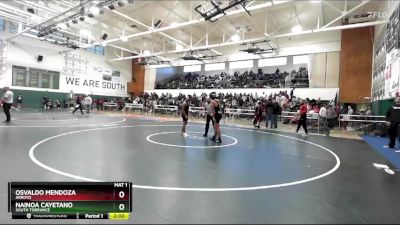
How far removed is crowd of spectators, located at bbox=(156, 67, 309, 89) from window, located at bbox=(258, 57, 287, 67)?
0.70 m

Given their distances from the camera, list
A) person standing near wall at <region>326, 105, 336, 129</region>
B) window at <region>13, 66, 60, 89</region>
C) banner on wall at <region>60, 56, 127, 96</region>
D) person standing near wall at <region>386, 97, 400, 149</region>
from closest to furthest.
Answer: person standing near wall at <region>386, 97, 400, 149</region> → person standing near wall at <region>326, 105, 336, 129</region> → window at <region>13, 66, 60, 89</region> → banner on wall at <region>60, 56, 127, 96</region>

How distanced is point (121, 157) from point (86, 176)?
5.34 ft

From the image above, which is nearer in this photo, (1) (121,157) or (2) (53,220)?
(2) (53,220)

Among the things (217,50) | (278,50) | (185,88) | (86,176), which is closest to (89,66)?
(185,88)

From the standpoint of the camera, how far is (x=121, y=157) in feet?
20.8

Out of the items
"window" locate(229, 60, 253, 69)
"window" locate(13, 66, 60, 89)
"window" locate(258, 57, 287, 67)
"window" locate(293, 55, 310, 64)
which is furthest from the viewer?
"window" locate(229, 60, 253, 69)

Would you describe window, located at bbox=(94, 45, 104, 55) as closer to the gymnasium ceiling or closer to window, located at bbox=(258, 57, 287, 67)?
the gymnasium ceiling

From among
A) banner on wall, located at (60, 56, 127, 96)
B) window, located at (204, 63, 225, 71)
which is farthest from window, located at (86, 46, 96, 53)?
window, located at (204, 63, 225, 71)

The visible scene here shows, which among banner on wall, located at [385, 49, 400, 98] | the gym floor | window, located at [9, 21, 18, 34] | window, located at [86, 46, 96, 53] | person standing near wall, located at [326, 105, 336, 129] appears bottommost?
the gym floor

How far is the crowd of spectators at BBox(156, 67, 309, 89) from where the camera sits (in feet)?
80.1

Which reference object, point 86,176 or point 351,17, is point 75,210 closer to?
point 86,176

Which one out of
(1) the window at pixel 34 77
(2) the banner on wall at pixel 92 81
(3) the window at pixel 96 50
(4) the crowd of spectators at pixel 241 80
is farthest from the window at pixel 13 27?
(4) the crowd of spectators at pixel 241 80
